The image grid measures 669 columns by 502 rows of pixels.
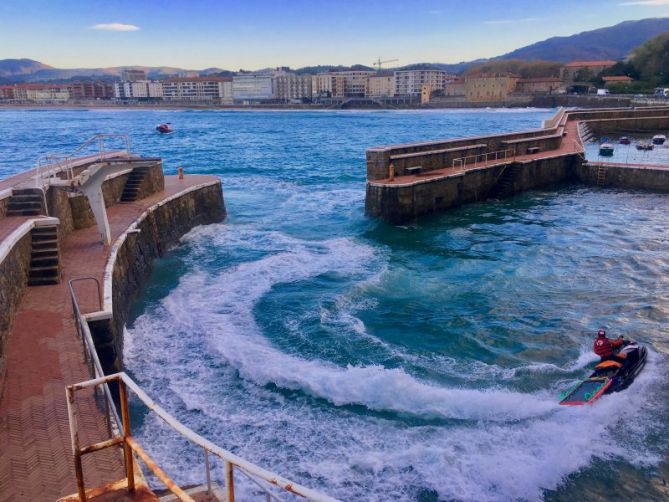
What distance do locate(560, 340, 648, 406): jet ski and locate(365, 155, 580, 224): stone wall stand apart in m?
13.2

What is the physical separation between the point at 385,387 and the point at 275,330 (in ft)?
12.1

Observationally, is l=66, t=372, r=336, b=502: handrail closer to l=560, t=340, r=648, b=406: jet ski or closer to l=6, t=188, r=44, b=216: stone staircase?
l=560, t=340, r=648, b=406: jet ski

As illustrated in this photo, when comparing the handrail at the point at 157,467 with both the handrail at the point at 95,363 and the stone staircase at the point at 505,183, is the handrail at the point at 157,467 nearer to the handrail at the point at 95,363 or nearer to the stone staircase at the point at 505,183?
the handrail at the point at 95,363

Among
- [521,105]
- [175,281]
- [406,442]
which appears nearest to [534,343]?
[406,442]

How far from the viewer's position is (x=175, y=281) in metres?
17.2

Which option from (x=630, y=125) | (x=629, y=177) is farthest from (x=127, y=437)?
(x=630, y=125)

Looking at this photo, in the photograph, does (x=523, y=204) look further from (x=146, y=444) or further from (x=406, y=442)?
(x=146, y=444)

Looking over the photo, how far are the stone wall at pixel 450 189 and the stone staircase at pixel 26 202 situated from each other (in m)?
13.2

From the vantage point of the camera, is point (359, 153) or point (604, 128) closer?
point (604, 128)

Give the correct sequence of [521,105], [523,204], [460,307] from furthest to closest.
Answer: [521,105] < [523,204] < [460,307]

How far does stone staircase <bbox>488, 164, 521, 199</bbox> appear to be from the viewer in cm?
2884

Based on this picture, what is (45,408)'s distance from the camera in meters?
7.80

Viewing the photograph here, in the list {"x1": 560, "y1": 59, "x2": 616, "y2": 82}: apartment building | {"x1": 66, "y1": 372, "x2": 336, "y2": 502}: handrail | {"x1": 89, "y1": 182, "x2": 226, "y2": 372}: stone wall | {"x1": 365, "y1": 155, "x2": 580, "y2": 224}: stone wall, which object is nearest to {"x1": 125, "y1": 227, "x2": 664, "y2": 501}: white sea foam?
{"x1": 89, "y1": 182, "x2": 226, "y2": 372}: stone wall

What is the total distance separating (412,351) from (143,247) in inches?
381
